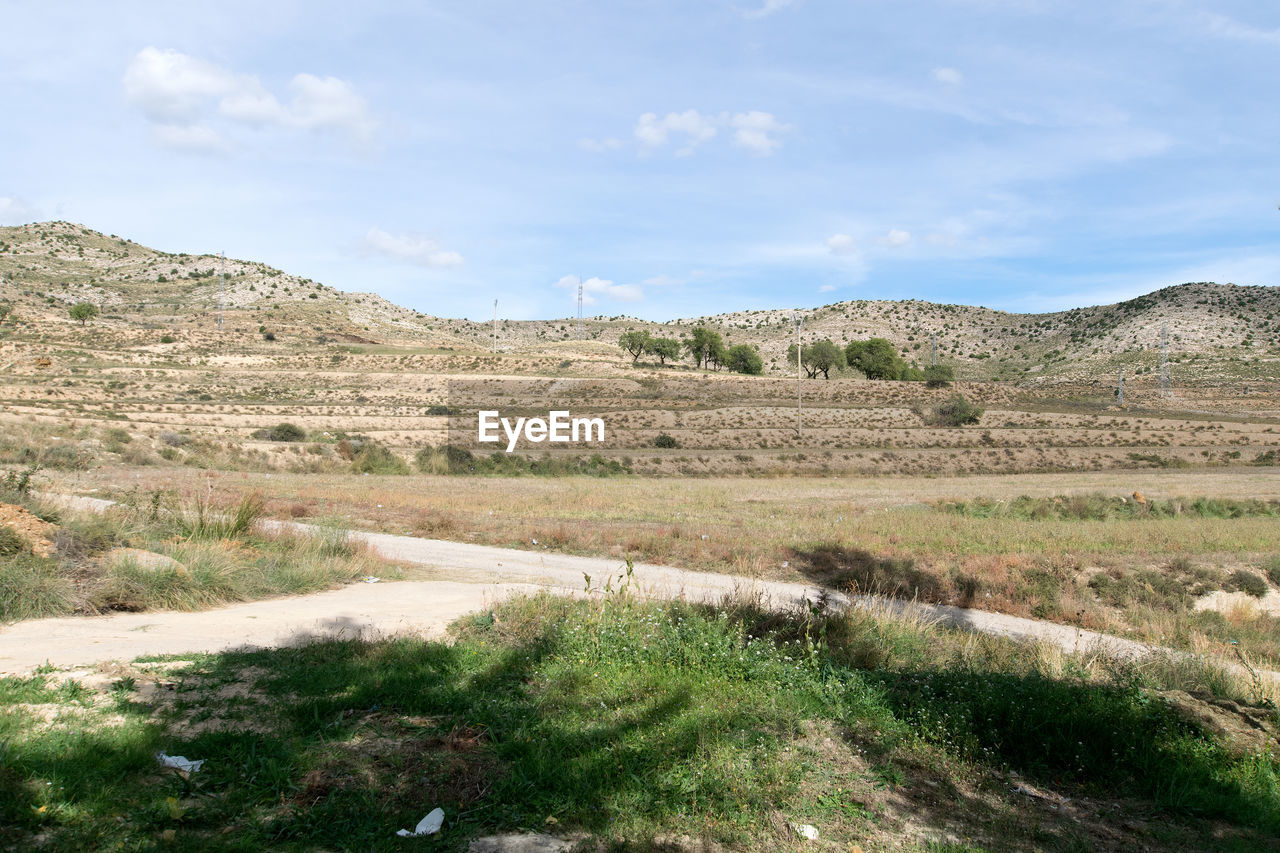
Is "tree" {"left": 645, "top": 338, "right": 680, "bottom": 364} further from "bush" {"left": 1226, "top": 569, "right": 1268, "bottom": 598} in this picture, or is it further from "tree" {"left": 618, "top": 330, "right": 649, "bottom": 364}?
"bush" {"left": 1226, "top": 569, "right": 1268, "bottom": 598}

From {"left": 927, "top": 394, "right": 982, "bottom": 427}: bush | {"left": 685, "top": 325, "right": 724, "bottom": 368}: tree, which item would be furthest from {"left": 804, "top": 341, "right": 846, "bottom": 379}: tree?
{"left": 927, "top": 394, "right": 982, "bottom": 427}: bush

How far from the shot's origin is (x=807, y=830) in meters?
4.94

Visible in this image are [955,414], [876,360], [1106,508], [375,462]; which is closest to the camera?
[1106,508]

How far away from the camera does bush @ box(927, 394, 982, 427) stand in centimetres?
6253

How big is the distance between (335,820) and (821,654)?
5388 millimetres

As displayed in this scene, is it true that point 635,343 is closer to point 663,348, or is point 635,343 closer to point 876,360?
point 663,348

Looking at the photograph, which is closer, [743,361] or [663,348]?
[663,348]

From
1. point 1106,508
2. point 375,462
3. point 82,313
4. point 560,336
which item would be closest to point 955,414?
point 1106,508

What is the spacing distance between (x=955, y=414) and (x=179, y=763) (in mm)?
64619

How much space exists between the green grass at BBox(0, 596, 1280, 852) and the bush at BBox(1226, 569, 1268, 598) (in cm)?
1236

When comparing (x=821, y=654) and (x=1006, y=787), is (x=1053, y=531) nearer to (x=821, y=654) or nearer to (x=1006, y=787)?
(x=821, y=654)

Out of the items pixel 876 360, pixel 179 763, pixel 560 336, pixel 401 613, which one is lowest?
pixel 401 613

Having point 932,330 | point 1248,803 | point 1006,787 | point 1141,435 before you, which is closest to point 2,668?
point 1006,787

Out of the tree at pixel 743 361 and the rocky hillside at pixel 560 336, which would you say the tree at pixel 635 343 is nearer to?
the rocky hillside at pixel 560 336
